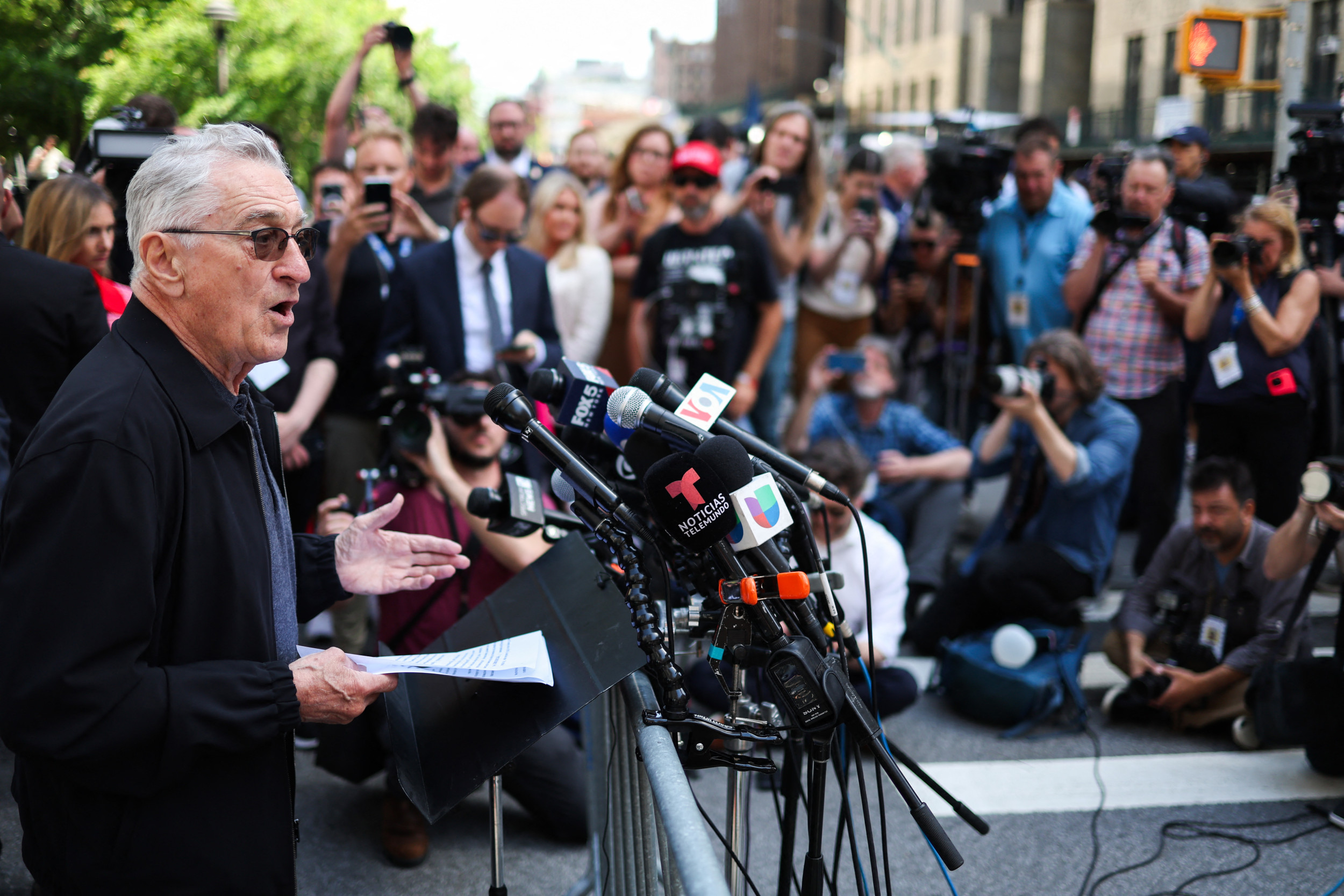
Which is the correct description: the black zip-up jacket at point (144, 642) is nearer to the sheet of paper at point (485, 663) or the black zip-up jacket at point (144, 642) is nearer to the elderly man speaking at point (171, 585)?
the elderly man speaking at point (171, 585)

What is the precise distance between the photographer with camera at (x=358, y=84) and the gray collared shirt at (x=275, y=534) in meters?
3.84

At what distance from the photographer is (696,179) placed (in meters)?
5.54

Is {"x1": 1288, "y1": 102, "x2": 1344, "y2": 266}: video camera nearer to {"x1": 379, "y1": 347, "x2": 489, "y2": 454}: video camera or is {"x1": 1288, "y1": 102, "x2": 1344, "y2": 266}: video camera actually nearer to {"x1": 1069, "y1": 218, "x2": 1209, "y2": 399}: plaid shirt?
{"x1": 1069, "y1": 218, "x2": 1209, "y2": 399}: plaid shirt

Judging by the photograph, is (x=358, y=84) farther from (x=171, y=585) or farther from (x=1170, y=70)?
(x=1170, y=70)

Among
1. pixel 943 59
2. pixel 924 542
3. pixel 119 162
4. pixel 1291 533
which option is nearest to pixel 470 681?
pixel 119 162

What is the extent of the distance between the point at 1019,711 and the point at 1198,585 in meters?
0.89

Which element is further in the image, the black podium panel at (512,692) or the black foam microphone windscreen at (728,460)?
the black podium panel at (512,692)

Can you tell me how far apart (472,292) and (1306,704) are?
3474 millimetres

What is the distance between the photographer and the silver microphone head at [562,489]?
217cm

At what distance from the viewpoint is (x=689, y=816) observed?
152cm

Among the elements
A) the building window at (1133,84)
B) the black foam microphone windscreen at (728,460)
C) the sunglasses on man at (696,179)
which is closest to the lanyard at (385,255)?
the sunglasses on man at (696,179)

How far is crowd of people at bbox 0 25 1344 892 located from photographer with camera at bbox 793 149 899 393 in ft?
0.06

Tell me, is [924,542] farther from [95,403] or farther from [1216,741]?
[95,403]

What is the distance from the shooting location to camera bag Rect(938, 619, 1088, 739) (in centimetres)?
441
